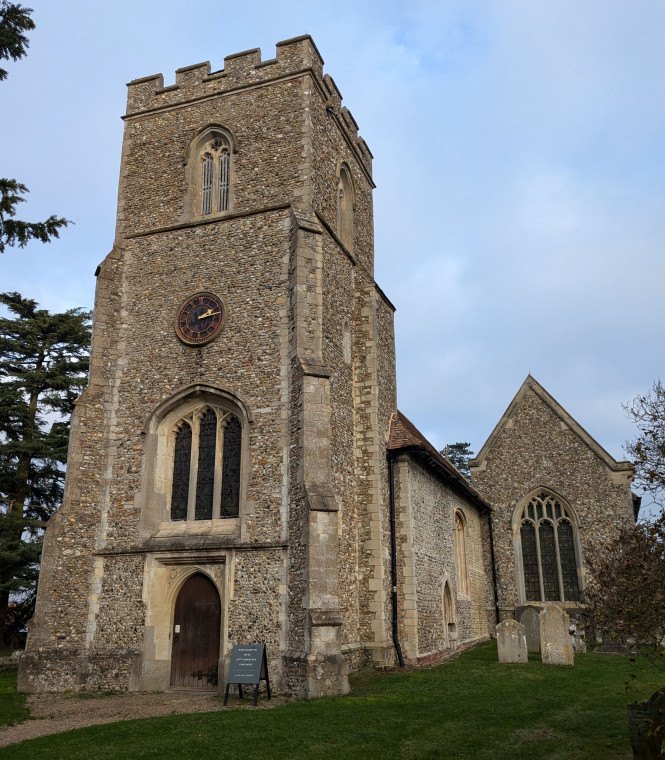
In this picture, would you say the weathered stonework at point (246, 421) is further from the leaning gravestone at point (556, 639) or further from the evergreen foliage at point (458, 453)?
the evergreen foliage at point (458, 453)

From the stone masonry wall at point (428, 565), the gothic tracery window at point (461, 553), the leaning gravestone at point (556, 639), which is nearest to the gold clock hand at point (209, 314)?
the stone masonry wall at point (428, 565)

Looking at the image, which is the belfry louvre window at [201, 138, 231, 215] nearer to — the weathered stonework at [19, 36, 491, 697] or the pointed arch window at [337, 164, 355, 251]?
the weathered stonework at [19, 36, 491, 697]

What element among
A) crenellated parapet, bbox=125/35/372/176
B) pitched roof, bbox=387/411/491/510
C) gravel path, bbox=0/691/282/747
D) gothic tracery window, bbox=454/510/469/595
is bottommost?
gravel path, bbox=0/691/282/747

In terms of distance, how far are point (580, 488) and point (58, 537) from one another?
17.2 m

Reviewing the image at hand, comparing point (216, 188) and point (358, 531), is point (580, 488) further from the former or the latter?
point (216, 188)

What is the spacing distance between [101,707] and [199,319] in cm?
803

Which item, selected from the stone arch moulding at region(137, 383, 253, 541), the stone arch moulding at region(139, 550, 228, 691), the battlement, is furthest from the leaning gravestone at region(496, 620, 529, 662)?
the battlement

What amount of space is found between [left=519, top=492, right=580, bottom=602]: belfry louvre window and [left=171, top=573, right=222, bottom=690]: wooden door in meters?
13.7

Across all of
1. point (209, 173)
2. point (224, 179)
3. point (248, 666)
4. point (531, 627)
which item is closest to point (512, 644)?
point (531, 627)

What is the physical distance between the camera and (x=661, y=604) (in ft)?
20.2

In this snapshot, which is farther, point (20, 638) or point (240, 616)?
point (20, 638)

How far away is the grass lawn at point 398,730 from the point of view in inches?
298

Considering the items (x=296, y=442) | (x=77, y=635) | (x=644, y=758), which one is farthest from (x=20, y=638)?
(x=644, y=758)

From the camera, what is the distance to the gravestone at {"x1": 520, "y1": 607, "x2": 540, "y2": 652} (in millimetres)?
18594
